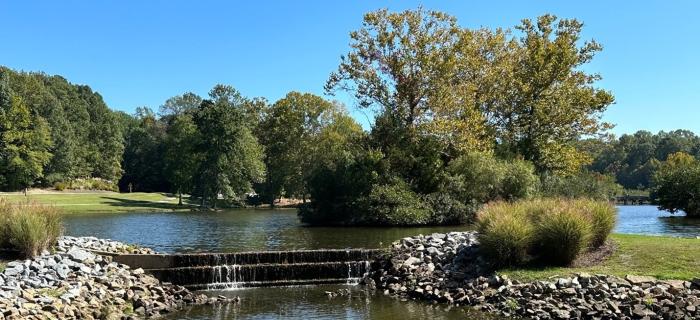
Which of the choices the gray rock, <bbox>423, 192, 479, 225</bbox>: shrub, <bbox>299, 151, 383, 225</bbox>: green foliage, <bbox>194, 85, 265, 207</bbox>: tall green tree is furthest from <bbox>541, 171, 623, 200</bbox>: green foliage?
<bbox>194, 85, 265, 207</bbox>: tall green tree

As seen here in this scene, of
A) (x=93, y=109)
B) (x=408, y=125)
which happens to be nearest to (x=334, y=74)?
(x=408, y=125)

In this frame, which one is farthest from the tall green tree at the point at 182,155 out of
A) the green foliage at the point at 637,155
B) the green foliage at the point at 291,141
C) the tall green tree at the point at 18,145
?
the green foliage at the point at 637,155

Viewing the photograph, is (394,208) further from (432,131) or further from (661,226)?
(661,226)

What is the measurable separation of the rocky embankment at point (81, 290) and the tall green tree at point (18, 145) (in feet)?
163

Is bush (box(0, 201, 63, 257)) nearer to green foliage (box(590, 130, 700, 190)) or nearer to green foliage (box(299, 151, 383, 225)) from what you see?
green foliage (box(299, 151, 383, 225))

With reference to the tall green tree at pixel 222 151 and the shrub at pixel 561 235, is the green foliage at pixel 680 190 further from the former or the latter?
the tall green tree at pixel 222 151

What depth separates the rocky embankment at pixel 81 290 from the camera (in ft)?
41.5

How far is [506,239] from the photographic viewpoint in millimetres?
15984

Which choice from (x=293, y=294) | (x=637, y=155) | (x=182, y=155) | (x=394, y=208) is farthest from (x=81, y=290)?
(x=637, y=155)

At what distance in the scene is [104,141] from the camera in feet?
288

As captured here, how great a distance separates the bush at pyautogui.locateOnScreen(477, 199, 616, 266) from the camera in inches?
621

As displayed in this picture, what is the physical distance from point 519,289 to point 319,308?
16.5 feet

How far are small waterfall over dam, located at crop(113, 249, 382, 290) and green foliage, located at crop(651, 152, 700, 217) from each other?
34.6 metres

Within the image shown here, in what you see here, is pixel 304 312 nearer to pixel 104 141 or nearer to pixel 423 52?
pixel 423 52
